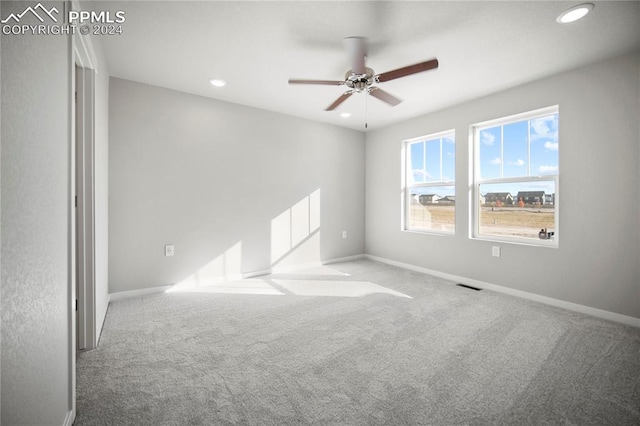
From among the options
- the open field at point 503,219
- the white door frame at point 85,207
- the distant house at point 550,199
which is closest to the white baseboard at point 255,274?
the white door frame at point 85,207

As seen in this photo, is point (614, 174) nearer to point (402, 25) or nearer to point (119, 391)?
point (402, 25)

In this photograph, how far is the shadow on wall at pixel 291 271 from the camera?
3553 mm

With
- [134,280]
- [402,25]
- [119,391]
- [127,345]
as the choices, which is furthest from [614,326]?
[134,280]

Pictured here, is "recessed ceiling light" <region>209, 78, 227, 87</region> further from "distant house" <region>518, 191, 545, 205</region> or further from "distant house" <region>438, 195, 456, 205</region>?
"distant house" <region>518, 191, 545, 205</region>

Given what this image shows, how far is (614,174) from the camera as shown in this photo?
269 centimetres

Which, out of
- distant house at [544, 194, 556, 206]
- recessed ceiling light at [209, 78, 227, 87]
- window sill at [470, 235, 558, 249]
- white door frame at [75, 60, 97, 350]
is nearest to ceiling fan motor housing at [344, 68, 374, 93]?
recessed ceiling light at [209, 78, 227, 87]

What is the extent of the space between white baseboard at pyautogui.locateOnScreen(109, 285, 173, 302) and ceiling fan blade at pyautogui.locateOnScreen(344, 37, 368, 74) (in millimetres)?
3256

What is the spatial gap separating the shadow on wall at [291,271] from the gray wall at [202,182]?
0.04m

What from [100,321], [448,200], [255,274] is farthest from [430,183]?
[100,321]

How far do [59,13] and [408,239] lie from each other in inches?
179

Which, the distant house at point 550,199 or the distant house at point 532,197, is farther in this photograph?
the distant house at point 532,197

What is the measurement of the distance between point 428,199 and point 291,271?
2497mm

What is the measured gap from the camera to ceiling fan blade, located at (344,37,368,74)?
2372mm

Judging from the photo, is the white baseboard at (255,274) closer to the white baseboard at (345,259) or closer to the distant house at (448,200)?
the white baseboard at (345,259)
